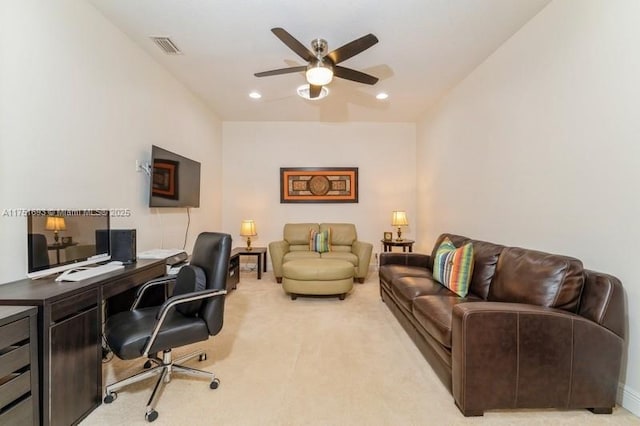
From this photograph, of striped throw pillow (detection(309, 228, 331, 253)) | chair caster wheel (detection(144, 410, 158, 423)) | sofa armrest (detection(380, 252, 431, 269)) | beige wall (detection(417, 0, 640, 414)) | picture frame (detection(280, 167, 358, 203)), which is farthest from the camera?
picture frame (detection(280, 167, 358, 203))

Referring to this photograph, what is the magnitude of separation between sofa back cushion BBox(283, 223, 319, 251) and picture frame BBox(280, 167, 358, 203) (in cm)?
63

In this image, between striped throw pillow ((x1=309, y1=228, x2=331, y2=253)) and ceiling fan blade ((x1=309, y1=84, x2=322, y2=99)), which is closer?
ceiling fan blade ((x1=309, y1=84, x2=322, y2=99))

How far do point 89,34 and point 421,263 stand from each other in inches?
154

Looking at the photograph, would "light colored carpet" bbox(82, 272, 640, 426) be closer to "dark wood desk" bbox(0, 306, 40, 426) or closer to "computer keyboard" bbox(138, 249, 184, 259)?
"dark wood desk" bbox(0, 306, 40, 426)

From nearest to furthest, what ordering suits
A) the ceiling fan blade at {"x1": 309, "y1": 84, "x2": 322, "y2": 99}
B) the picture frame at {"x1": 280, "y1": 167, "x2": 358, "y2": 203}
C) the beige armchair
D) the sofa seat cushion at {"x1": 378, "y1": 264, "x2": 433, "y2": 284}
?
1. the ceiling fan blade at {"x1": 309, "y1": 84, "x2": 322, "y2": 99}
2. the sofa seat cushion at {"x1": 378, "y1": 264, "x2": 433, "y2": 284}
3. the beige armchair
4. the picture frame at {"x1": 280, "y1": 167, "x2": 358, "y2": 203}

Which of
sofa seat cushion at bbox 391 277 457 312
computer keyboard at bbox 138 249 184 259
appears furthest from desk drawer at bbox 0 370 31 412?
sofa seat cushion at bbox 391 277 457 312

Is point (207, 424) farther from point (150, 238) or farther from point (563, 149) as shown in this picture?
point (563, 149)

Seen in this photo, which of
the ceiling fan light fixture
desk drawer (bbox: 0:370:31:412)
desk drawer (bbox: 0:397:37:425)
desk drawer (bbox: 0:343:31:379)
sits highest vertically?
the ceiling fan light fixture

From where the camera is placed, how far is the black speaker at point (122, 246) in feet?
8.02

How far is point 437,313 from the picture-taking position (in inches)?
82.4

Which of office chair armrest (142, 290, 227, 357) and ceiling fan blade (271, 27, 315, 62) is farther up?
ceiling fan blade (271, 27, 315, 62)

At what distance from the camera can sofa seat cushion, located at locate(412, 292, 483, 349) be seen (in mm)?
1905

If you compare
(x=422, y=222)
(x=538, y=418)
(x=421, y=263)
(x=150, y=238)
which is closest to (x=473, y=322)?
(x=538, y=418)

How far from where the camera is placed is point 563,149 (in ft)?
7.40
